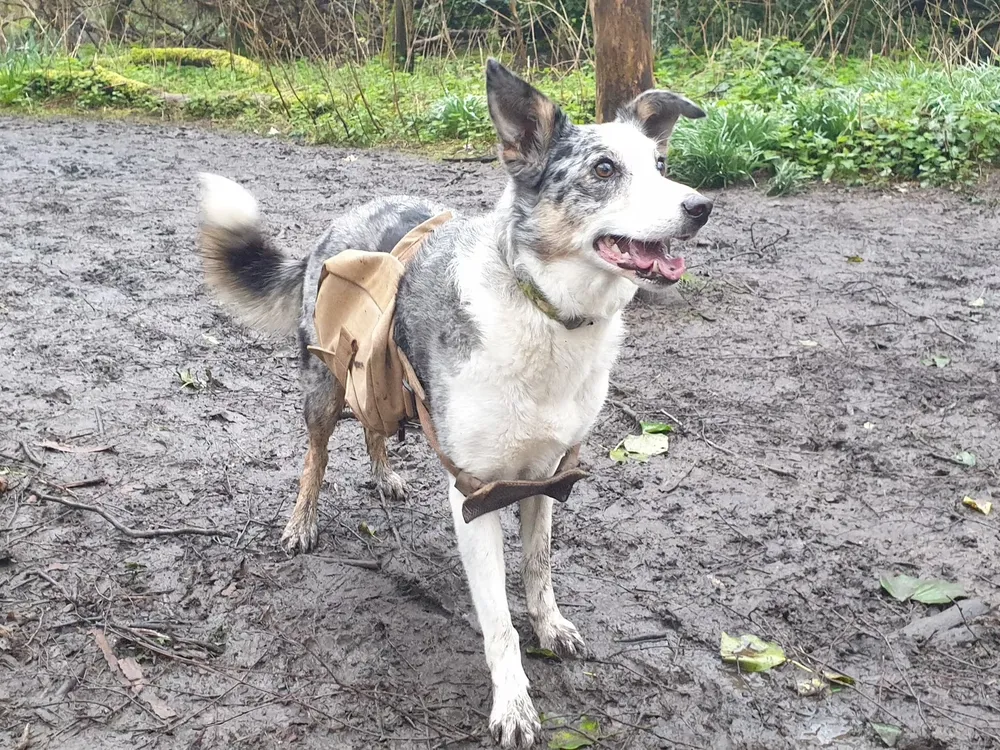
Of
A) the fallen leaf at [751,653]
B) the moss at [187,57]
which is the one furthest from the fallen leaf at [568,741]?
the moss at [187,57]

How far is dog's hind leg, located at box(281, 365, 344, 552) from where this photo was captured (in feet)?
10.8

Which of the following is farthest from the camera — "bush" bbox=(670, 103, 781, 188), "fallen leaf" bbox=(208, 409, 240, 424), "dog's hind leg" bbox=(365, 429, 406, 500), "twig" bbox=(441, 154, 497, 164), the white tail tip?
"twig" bbox=(441, 154, 497, 164)

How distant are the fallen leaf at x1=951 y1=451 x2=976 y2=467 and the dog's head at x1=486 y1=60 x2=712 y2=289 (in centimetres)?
199

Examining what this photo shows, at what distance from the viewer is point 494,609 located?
2.55 metres

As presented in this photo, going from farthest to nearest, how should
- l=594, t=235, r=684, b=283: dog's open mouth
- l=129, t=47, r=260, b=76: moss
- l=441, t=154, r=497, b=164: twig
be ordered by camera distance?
l=129, t=47, r=260, b=76: moss, l=441, t=154, r=497, b=164: twig, l=594, t=235, r=684, b=283: dog's open mouth

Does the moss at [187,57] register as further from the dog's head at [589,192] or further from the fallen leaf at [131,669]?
the fallen leaf at [131,669]

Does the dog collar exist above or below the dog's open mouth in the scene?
below

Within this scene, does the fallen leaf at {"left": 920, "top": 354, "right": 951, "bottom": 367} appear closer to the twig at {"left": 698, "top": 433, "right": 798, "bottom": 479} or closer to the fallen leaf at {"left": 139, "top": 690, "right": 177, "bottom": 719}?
the twig at {"left": 698, "top": 433, "right": 798, "bottom": 479}

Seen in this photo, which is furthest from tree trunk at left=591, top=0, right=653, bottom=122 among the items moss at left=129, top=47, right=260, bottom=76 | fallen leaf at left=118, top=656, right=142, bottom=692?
moss at left=129, top=47, right=260, bottom=76

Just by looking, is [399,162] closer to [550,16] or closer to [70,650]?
[550,16]

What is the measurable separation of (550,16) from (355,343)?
10589mm

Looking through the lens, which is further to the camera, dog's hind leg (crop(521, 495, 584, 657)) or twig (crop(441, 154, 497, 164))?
twig (crop(441, 154, 497, 164))

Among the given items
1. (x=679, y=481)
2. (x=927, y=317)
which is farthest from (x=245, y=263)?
(x=927, y=317)

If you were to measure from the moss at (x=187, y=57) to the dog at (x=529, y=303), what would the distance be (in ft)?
38.3
